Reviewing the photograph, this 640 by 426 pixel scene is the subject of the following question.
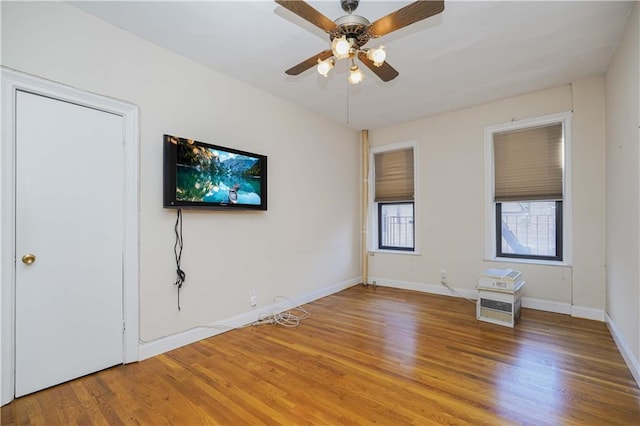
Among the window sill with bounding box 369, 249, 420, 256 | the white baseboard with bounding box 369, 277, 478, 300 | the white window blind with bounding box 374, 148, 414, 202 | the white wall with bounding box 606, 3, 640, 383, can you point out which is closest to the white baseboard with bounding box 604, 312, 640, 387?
the white wall with bounding box 606, 3, 640, 383

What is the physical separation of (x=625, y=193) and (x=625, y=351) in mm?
1351

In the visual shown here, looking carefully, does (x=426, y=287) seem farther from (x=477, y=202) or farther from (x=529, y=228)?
(x=529, y=228)

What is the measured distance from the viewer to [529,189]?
404 cm

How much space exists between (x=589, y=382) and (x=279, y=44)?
3.71 metres

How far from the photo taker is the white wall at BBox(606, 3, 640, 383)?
2.30 metres

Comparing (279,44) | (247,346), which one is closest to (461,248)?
(247,346)

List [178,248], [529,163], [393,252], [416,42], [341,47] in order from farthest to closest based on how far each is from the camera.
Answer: [393,252] → [529,163] → [178,248] → [416,42] → [341,47]

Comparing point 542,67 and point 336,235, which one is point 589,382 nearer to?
point 542,67

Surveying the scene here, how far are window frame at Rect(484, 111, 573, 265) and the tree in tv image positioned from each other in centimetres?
325

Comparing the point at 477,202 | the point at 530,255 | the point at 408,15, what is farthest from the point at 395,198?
the point at 408,15

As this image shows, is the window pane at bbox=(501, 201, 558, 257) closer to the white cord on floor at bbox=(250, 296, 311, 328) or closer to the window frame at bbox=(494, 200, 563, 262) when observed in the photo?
the window frame at bbox=(494, 200, 563, 262)

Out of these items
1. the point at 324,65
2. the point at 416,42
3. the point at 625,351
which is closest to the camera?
the point at 324,65

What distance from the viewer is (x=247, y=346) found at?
2.88 m

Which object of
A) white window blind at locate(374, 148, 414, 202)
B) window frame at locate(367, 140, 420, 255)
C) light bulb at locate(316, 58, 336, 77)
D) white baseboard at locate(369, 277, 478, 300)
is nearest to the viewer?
light bulb at locate(316, 58, 336, 77)
